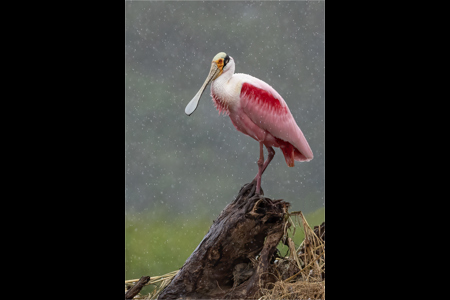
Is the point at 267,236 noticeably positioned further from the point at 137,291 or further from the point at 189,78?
the point at 189,78

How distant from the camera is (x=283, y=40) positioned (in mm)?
4074

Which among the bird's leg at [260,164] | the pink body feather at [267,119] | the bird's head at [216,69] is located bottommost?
the bird's leg at [260,164]

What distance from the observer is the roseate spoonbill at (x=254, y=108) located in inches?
153

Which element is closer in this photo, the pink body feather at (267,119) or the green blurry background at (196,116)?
the pink body feather at (267,119)

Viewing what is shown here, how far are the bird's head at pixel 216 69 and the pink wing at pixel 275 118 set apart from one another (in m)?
0.18

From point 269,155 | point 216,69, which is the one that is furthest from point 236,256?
point 216,69

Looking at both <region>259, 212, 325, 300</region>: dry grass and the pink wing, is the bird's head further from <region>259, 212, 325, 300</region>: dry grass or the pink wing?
<region>259, 212, 325, 300</region>: dry grass

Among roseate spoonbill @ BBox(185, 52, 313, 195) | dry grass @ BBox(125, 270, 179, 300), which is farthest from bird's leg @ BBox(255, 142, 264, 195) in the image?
dry grass @ BBox(125, 270, 179, 300)

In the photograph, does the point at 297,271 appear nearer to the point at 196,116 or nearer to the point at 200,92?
the point at 196,116

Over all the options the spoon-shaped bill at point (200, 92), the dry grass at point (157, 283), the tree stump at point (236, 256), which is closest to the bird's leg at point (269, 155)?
the tree stump at point (236, 256)

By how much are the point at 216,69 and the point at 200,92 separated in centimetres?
19

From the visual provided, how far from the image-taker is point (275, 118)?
3941 millimetres

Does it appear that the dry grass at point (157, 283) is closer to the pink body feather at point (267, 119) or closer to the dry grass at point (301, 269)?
the dry grass at point (301, 269)

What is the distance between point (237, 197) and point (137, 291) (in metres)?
0.93
